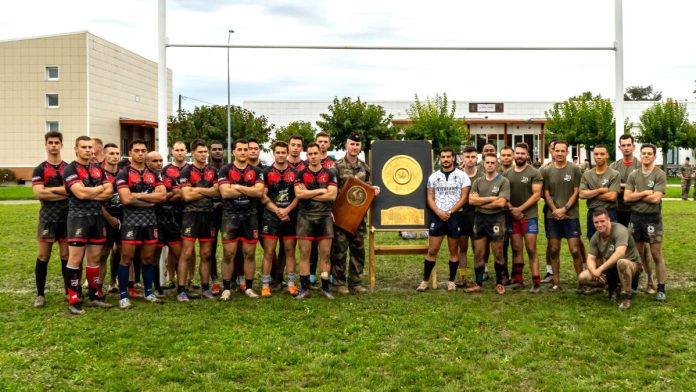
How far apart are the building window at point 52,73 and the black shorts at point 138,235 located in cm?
3647

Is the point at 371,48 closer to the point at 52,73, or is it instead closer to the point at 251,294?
the point at 251,294

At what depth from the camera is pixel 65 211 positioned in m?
6.70

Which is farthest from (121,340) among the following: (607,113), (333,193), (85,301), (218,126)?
(607,113)

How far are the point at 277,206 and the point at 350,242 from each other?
121cm

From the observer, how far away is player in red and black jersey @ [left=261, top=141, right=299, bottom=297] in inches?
277

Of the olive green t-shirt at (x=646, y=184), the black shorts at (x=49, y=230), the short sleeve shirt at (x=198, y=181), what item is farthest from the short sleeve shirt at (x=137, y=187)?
the olive green t-shirt at (x=646, y=184)

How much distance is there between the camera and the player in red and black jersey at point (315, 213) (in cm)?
704

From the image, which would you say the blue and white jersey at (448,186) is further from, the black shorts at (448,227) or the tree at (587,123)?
the tree at (587,123)

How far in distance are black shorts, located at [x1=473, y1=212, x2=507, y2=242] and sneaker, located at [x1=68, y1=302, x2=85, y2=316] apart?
4.59 m

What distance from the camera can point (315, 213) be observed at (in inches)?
280

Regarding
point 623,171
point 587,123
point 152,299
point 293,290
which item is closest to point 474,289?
point 293,290

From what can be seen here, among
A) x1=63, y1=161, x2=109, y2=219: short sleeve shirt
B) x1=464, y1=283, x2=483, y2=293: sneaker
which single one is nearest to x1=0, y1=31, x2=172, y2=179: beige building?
x1=63, y1=161, x2=109, y2=219: short sleeve shirt

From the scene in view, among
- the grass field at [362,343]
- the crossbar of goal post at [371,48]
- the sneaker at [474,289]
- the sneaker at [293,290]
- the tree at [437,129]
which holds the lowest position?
the grass field at [362,343]

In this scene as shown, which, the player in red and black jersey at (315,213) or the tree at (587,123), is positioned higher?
the tree at (587,123)
